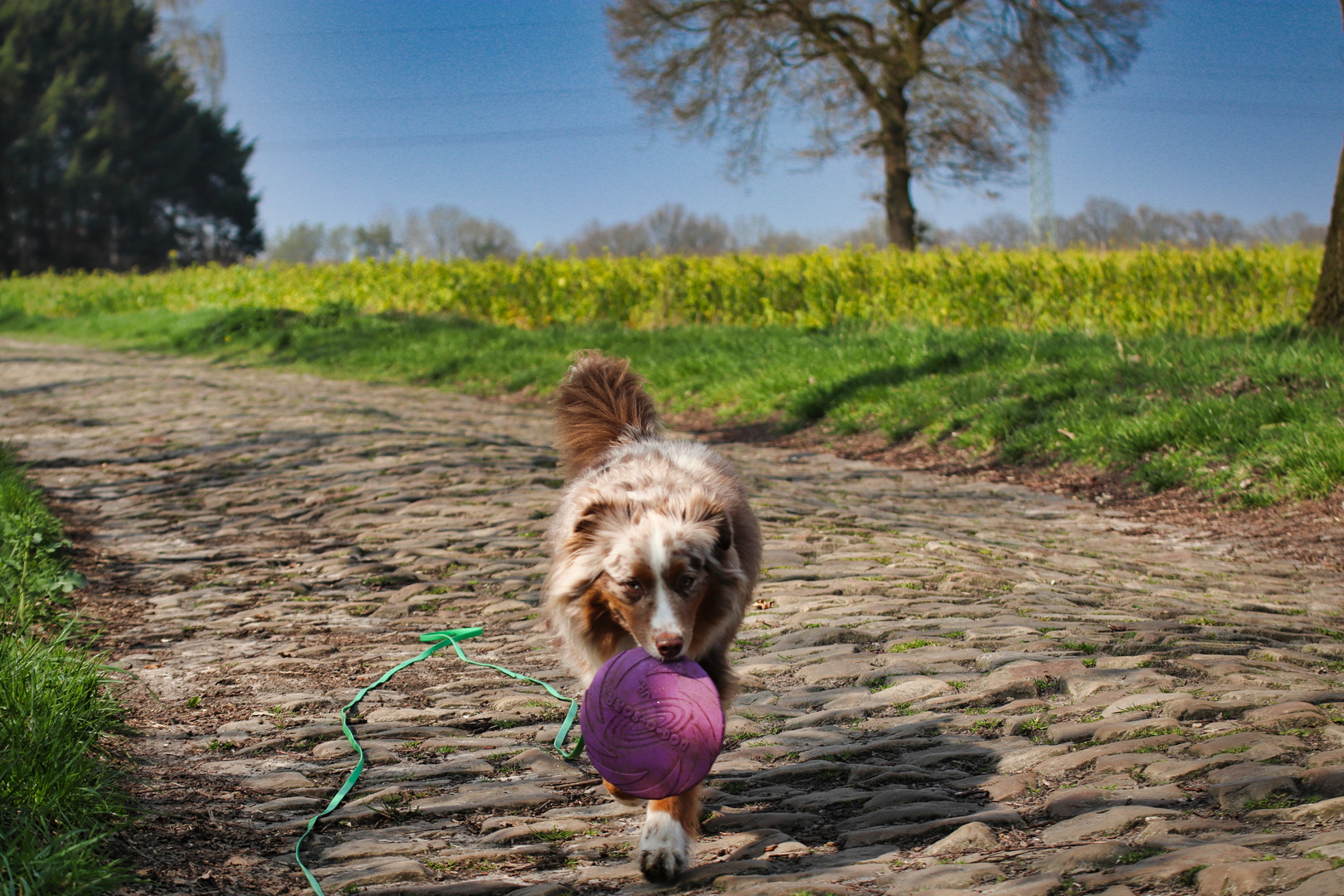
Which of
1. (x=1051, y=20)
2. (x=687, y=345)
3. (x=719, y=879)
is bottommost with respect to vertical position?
(x=719, y=879)

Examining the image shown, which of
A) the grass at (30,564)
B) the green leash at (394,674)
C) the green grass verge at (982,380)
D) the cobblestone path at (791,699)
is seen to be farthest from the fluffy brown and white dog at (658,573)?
the green grass verge at (982,380)

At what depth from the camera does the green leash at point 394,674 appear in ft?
10.1

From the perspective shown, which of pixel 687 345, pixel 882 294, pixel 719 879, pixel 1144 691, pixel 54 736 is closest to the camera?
pixel 719 879

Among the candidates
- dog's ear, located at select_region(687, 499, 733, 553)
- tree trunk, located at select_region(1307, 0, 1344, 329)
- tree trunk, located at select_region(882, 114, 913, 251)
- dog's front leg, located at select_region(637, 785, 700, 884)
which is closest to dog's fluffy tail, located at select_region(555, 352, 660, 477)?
dog's ear, located at select_region(687, 499, 733, 553)

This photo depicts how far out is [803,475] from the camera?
1001 cm

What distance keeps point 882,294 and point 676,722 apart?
16.4m

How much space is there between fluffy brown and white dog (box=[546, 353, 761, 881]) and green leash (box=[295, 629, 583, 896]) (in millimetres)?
414

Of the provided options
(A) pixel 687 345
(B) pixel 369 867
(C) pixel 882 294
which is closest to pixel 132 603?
(B) pixel 369 867

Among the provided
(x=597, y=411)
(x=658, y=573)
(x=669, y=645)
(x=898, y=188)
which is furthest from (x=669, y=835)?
(x=898, y=188)

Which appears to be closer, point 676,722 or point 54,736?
point 676,722

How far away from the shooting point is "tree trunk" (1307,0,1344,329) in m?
10.4

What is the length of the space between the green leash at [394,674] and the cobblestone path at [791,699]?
0.17 ft

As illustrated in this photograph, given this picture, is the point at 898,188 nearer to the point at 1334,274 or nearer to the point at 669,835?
the point at 1334,274

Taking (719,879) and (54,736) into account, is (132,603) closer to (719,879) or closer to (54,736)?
(54,736)
